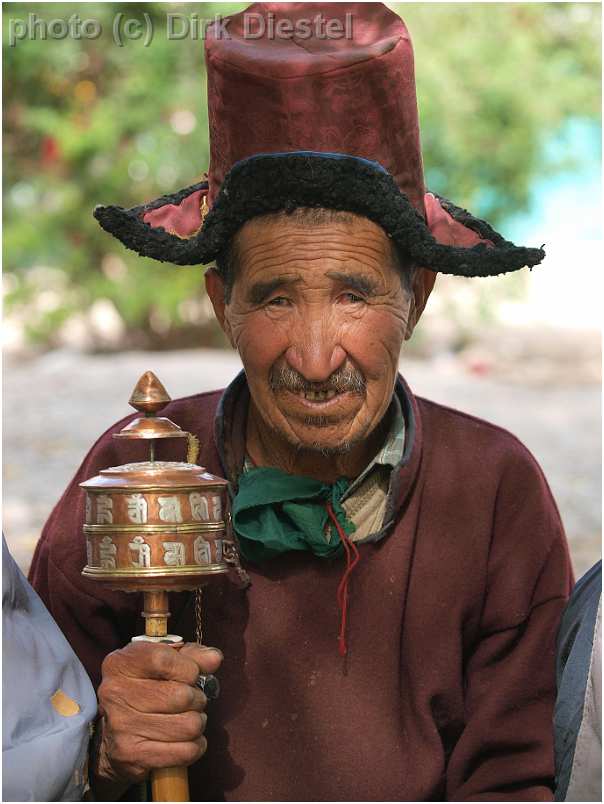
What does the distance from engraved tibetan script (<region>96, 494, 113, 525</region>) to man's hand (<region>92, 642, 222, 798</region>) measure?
10.7 inches

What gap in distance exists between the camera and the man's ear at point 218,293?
3.07m

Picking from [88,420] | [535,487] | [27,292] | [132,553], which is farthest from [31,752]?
[27,292]

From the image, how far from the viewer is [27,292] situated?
11.9 metres

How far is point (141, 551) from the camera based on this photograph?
2414mm

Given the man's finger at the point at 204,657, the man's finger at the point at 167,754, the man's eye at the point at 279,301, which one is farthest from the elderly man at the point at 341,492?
the man's finger at the point at 204,657

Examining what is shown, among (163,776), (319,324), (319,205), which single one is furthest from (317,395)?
(163,776)

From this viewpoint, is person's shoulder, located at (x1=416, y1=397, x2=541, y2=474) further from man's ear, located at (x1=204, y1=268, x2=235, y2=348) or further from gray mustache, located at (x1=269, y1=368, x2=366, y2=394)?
man's ear, located at (x1=204, y1=268, x2=235, y2=348)

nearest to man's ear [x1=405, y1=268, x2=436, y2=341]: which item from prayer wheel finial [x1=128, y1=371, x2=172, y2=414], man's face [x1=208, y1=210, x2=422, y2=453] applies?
man's face [x1=208, y1=210, x2=422, y2=453]

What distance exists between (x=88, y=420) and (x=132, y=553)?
649 centimetres

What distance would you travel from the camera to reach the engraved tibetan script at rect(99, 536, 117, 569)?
2437mm

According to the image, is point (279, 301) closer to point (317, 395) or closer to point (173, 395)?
point (317, 395)

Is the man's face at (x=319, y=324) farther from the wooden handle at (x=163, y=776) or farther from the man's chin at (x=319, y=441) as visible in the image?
the wooden handle at (x=163, y=776)

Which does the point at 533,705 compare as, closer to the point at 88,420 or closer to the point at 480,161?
the point at 88,420

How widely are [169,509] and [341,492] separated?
70 centimetres
